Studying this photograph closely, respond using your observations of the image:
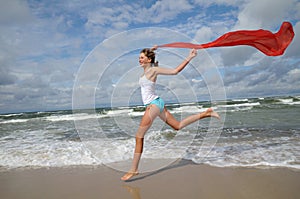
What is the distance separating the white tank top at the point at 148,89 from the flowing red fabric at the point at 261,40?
93 cm

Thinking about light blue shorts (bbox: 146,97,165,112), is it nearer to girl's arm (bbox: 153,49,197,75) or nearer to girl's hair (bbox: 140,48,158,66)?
girl's arm (bbox: 153,49,197,75)

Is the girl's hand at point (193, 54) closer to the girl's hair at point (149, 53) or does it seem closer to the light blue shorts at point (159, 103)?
the girl's hair at point (149, 53)

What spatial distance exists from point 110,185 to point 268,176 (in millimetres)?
2533

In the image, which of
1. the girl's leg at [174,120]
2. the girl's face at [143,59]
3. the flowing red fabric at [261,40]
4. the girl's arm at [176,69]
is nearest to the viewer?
the girl's arm at [176,69]

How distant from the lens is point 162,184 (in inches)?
146

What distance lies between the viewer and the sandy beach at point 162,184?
3320mm

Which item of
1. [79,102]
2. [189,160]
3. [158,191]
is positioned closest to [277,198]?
[158,191]

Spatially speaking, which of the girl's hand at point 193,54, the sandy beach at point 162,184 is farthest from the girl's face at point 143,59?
the sandy beach at point 162,184

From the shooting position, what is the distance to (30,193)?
368 centimetres

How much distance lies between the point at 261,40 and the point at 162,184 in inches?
132

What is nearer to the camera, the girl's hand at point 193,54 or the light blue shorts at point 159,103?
the girl's hand at point 193,54

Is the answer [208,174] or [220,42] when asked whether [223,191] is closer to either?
[208,174]

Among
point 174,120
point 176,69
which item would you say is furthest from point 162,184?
point 176,69

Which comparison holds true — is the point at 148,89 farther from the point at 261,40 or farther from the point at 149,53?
the point at 261,40
